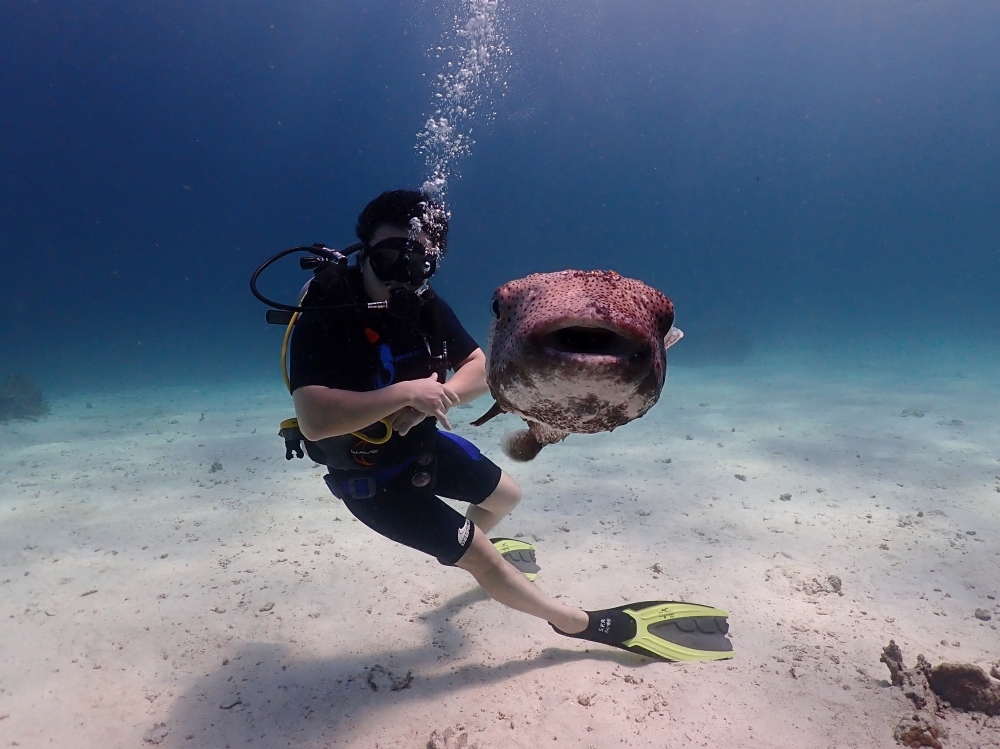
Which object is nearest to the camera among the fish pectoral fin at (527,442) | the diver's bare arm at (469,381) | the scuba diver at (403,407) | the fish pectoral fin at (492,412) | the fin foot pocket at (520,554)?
the fish pectoral fin at (492,412)

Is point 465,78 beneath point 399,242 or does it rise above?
above

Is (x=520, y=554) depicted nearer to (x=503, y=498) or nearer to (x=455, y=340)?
(x=503, y=498)

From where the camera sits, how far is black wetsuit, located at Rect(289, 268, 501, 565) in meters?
2.80

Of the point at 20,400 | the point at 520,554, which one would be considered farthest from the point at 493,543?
the point at 20,400

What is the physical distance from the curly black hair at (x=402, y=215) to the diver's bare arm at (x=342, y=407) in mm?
1126

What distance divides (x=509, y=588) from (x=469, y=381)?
1.49 meters

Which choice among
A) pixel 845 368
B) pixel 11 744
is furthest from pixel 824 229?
pixel 11 744

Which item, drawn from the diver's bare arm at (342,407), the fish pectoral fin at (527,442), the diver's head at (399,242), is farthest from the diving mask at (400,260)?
the fish pectoral fin at (527,442)

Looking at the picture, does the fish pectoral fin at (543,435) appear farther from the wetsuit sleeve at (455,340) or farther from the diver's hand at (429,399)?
the wetsuit sleeve at (455,340)

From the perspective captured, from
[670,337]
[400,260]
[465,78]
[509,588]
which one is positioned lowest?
[509,588]

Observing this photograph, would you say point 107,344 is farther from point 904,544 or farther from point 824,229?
point 824,229

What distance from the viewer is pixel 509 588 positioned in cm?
324

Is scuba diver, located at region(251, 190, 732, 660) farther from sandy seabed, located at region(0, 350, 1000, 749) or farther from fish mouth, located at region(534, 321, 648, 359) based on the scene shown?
fish mouth, located at region(534, 321, 648, 359)

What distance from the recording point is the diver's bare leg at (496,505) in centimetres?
404
